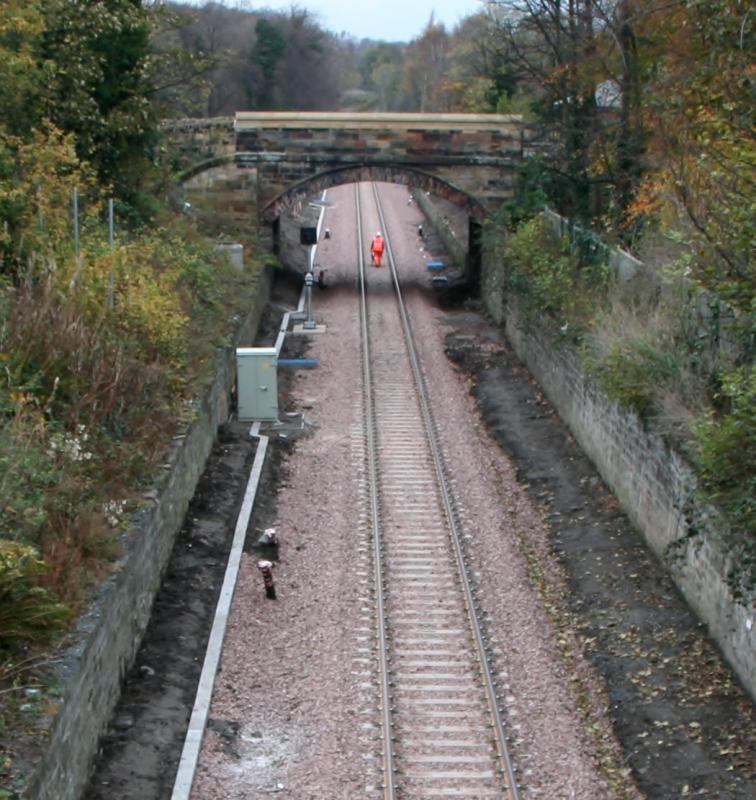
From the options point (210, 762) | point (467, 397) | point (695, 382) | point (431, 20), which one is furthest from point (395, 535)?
point (431, 20)

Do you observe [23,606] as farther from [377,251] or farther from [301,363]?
[377,251]

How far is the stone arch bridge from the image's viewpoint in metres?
35.2

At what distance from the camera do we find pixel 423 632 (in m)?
14.5

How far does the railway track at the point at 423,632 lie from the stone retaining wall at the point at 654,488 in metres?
2.50

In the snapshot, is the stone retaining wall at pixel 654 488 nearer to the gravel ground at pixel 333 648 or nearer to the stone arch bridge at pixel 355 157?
the gravel ground at pixel 333 648

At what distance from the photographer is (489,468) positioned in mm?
20750

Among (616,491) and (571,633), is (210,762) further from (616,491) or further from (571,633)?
(616,491)

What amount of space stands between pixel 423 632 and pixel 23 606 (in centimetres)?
565

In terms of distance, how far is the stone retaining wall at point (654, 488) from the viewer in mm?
12773

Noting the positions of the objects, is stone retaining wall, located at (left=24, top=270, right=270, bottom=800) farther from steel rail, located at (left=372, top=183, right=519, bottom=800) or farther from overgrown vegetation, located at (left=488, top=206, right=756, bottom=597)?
overgrown vegetation, located at (left=488, top=206, right=756, bottom=597)

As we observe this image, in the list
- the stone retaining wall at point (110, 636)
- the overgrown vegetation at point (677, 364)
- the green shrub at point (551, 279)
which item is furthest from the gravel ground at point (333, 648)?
the green shrub at point (551, 279)

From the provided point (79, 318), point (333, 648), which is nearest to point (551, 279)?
point (79, 318)

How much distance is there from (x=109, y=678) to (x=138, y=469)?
148 inches

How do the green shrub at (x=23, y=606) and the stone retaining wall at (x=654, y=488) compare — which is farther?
the stone retaining wall at (x=654, y=488)
